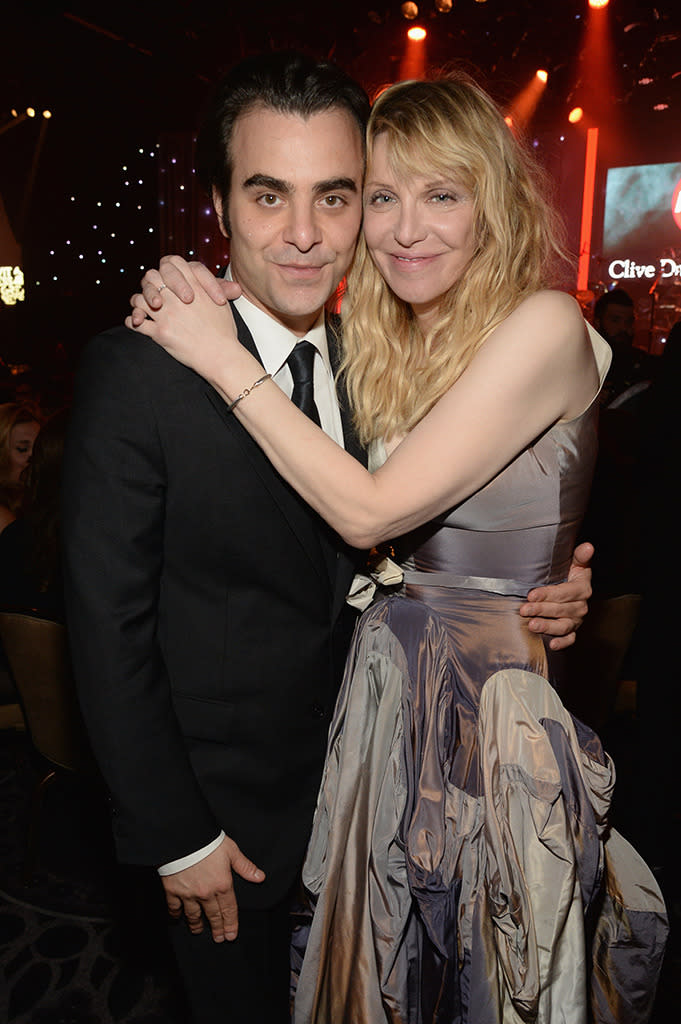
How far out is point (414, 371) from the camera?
73.1 inches

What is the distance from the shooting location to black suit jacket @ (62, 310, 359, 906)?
1.25 metres

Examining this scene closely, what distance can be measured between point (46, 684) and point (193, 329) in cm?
176

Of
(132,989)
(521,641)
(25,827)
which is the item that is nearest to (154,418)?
(521,641)

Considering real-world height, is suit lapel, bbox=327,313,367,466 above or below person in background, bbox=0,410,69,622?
above

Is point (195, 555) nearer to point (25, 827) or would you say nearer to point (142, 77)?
point (25, 827)

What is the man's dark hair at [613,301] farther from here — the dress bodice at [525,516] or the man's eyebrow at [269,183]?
the man's eyebrow at [269,183]

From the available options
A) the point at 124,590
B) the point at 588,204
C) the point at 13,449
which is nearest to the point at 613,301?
the point at 588,204

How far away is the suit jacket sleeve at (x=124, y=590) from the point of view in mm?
1245

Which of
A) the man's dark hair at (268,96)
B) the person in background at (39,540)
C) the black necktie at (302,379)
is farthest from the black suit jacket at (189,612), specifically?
the person in background at (39,540)

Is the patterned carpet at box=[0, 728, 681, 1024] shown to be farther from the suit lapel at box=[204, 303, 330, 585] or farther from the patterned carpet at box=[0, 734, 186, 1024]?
the suit lapel at box=[204, 303, 330, 585]

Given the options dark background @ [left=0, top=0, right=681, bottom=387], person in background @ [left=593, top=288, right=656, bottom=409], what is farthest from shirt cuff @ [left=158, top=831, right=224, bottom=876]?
dark background @ [left=0, top=0, right=681, bottom=387]

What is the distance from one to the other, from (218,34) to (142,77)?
5.66ft

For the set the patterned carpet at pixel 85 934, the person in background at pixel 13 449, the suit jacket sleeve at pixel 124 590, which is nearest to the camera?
the suit jacket sleeve at pixel 124 590

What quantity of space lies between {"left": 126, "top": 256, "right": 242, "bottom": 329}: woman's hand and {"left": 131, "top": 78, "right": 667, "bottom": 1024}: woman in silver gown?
0.02 meters
